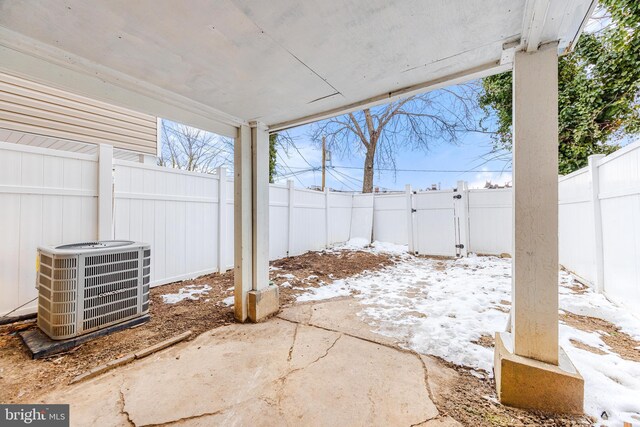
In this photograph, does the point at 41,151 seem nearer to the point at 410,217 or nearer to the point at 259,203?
the point at 259,203

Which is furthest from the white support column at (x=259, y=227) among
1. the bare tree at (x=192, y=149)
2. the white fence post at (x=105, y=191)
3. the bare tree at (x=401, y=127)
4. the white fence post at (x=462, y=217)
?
the bare tree at (x=401, y=127)

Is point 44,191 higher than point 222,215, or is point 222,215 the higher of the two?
point 44,191

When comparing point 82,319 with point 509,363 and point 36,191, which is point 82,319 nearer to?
point 36,191

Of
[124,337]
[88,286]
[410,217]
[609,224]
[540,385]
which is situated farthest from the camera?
[410,217]

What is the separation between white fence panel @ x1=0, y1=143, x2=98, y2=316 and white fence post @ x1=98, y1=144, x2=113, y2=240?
0.31 feet

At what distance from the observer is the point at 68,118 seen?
4.00 m

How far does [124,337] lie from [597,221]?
5.26 meters

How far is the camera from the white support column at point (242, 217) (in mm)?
2609

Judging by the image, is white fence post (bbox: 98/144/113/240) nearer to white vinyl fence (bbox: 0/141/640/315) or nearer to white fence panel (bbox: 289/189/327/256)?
white vinyl fence (bbox: 0/141/640/315)

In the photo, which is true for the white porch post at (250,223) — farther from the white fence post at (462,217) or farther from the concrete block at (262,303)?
the white fence post at (462,217)

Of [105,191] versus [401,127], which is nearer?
[105,191]

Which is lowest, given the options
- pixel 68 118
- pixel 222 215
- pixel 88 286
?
pixel 88 286

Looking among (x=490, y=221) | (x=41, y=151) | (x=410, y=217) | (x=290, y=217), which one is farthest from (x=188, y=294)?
(x=490, y=221)

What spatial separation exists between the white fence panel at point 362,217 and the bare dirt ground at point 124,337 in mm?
3593
